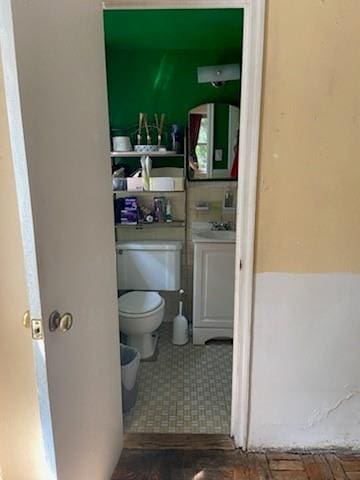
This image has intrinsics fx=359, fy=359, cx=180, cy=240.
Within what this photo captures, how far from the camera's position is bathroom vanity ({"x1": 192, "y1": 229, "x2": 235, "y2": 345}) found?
253 centimetres

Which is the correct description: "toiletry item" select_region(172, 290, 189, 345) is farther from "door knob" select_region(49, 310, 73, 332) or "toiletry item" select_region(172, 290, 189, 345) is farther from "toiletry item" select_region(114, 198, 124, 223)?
"door knob" select_region(49, 310, 73, 332)

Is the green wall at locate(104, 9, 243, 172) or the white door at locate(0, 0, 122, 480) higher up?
the green wall at locate(104, 9, 243, 172)

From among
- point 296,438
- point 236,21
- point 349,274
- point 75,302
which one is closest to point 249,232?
point 349,274

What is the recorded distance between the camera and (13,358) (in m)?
1.21

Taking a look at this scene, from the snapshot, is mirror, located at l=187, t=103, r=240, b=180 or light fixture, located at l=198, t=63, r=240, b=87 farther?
mirror, located at l=187, t=103, r=240, b=180

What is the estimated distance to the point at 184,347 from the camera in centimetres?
266

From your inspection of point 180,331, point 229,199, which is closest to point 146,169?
point 229,199

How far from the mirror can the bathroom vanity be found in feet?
1.56

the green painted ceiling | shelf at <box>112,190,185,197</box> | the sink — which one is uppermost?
the green painted ceiling

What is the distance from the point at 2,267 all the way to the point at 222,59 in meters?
2.21

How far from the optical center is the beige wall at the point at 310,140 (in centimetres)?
131

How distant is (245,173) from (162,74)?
158 cm

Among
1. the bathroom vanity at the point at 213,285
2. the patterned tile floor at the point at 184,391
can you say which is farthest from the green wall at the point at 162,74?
the patterned tile floor at the point at 184,391

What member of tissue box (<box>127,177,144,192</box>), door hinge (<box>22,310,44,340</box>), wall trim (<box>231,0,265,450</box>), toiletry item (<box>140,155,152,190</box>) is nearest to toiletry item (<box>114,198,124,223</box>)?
tissue box (<box>127,177,144,192</box>)
